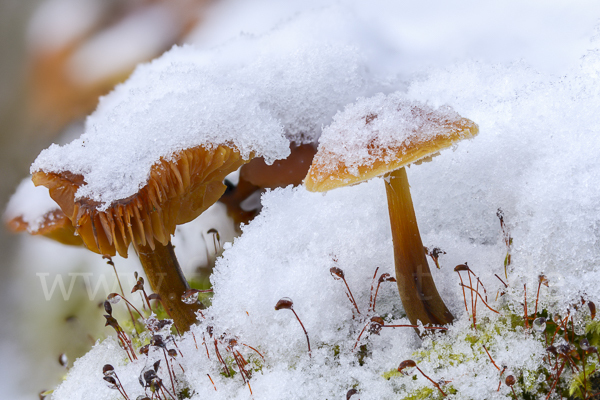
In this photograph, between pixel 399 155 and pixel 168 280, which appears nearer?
pixel 399 155

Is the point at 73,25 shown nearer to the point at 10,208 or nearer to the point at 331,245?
the point at 10,208

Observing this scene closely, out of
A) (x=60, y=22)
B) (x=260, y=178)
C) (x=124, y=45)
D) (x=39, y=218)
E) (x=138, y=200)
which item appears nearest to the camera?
(x=138, y=200)

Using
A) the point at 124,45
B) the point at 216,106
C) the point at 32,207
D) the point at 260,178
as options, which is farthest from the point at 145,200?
the point at 124,45

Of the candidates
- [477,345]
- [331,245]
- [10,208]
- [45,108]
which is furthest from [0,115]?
[477,345]

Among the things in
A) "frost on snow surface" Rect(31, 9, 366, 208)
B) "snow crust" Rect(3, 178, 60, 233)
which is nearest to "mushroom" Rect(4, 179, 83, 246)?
"snow crust" Rect(3, 178, 60, 233)

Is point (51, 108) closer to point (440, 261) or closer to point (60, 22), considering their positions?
point (60, 22)

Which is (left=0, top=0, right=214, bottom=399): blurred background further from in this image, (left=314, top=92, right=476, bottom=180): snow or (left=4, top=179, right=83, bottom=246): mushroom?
(left=314, top=92, right=476, bottom=180): snow

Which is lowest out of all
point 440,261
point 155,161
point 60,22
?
point 440,261
